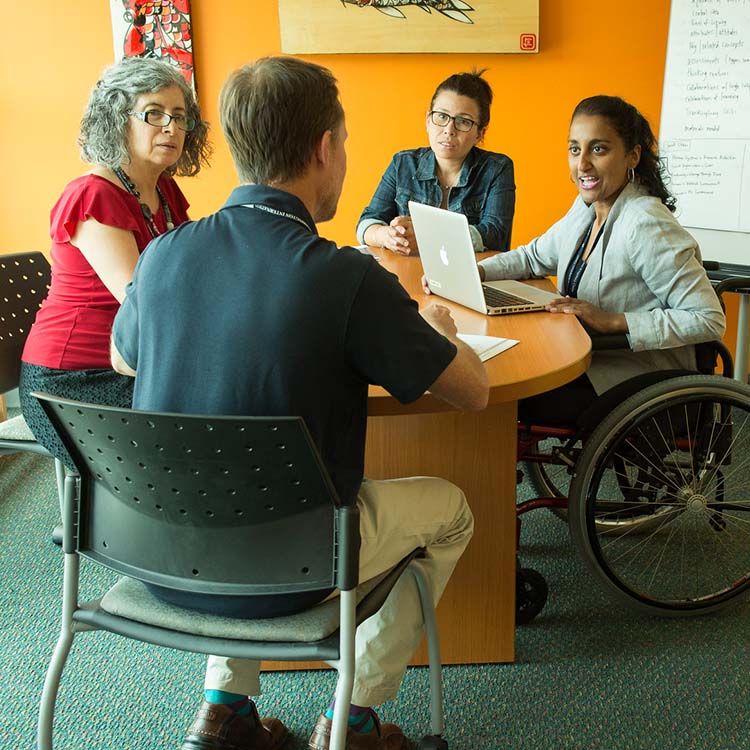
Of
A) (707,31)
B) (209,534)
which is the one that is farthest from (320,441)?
(707,31)

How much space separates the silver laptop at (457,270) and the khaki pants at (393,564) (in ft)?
1.75

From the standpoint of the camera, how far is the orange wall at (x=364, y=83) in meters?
3.43

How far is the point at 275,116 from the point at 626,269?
3.40ft

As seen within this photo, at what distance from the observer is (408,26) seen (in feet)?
11.1

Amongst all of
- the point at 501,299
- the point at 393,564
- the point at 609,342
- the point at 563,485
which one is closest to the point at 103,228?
the point at 501,299

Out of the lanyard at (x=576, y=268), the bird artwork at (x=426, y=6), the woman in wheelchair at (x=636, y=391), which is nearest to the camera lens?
the woman in wheelchair at (x=636, y=391)

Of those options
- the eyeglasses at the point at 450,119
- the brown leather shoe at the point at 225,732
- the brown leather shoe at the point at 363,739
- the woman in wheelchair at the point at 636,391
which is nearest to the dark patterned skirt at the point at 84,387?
the brown leather shoe at the point at 225,732

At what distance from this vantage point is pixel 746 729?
1630mm

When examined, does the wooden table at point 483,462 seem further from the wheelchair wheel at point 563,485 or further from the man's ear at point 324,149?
the man's ear at point 324,149

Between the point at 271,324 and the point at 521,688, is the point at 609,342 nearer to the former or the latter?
the point at 521,688

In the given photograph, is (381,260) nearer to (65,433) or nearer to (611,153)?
(611,153)

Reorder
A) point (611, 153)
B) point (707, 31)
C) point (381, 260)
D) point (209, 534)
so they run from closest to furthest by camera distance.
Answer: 1. point (209, 534)
2. point (611, 153)
3. point (381, 260)
4. point (707, 31)

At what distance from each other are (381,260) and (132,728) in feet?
4.67

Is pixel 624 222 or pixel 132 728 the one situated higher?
pixel 624 222
